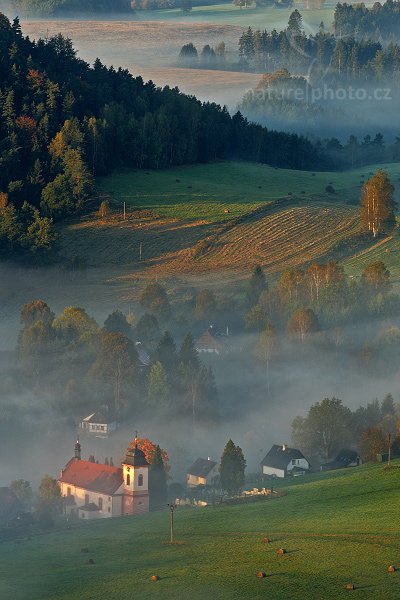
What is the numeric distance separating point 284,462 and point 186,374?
20862 millimetres

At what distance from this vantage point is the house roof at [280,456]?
12444 cm

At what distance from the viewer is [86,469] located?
118875 millimetres

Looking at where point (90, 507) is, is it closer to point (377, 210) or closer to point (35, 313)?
point (35, 313)

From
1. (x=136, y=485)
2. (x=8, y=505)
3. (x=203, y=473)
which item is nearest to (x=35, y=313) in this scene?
(x=203, y=473)

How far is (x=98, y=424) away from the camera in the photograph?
13750 centimetres

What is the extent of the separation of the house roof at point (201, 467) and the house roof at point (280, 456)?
13.6ft

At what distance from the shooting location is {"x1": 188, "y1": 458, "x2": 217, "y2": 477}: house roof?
401ft

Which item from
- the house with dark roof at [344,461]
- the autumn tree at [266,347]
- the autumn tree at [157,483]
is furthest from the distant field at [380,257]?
the autumn tree at [157,483]

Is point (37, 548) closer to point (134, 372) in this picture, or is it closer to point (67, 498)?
point (67, 498)

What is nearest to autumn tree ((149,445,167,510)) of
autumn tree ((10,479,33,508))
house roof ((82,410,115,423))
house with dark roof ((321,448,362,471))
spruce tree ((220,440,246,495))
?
spruce tree ((220,440,246,495))

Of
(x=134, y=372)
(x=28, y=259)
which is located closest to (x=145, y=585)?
(x=134, y=372)

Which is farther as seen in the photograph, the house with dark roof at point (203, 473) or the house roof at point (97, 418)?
the house roof at point (97, 418)

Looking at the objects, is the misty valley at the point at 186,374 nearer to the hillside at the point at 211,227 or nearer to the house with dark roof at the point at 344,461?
the house with dark roof at the point at 344,461

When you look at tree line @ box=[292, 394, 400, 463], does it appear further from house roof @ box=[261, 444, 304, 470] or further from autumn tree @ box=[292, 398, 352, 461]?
house roof @ box=[261, 444, 304, 470]
